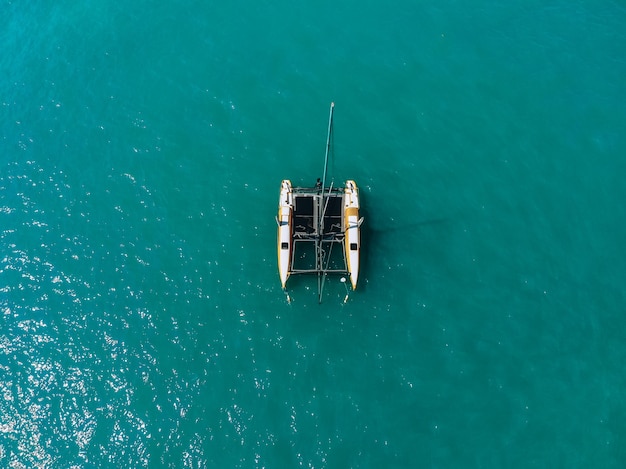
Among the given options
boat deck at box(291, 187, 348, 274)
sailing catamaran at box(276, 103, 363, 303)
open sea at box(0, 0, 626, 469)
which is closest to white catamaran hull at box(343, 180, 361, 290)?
sailing catamaran at box(276, 103, 363, 303)

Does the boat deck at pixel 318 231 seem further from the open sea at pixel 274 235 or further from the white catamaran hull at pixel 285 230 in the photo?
the open sea at pixel 274 235

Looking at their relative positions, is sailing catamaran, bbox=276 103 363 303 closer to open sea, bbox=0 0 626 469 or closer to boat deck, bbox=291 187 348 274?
boat deck, bbox=291 187 348 274

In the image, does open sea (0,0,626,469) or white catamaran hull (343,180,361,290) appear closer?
open sea (0,0,626,469)

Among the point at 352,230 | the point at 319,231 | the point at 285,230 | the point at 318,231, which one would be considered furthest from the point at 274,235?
the point at 352,230

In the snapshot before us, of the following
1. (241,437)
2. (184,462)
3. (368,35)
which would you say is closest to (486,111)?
(368,35)

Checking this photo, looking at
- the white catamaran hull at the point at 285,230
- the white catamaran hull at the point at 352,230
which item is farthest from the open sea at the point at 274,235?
the white catamaran hull at the point at 352,230

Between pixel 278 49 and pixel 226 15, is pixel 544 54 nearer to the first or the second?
pixel 278 49

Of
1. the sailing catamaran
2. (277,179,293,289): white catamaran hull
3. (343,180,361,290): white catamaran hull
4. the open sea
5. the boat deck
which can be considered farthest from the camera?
the boat deck
